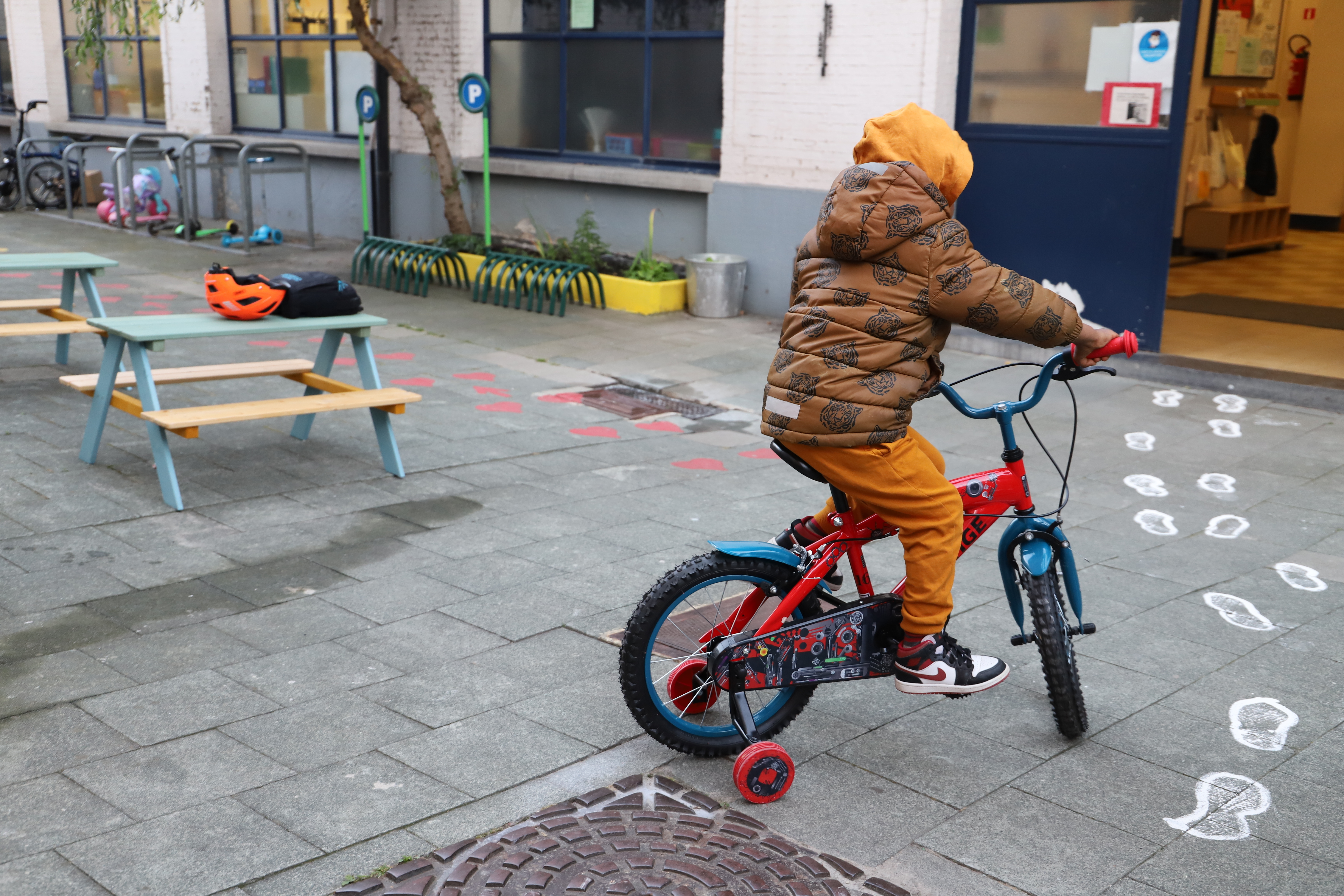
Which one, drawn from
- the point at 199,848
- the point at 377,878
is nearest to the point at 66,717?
the point at 199,848

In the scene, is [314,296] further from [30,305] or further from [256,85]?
[256,85]

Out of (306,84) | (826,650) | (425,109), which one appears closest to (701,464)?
(826,650)

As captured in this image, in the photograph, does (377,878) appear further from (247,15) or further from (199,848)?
(247,15)

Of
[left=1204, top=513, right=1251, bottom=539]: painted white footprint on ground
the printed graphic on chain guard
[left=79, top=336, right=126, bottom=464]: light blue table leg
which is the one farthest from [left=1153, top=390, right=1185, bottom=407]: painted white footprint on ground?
[left=79, top=336, right=126, bottom=464]: light blue table leg

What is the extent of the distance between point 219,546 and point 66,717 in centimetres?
162

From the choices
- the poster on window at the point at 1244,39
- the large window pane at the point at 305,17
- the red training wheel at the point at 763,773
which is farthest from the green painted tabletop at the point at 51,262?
the poster on window at the point at 1244,39

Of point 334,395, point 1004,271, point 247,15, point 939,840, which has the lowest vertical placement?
point 939,840

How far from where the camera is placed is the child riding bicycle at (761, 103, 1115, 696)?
3375 millimetres

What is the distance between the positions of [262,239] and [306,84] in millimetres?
2683

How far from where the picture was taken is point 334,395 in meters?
6.65

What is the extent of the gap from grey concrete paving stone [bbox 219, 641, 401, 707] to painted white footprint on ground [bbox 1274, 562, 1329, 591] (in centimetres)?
382

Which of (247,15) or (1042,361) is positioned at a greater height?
(247,15)

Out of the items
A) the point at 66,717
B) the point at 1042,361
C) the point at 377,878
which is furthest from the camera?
the point at 1042,361

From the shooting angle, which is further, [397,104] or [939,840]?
[397,104]
